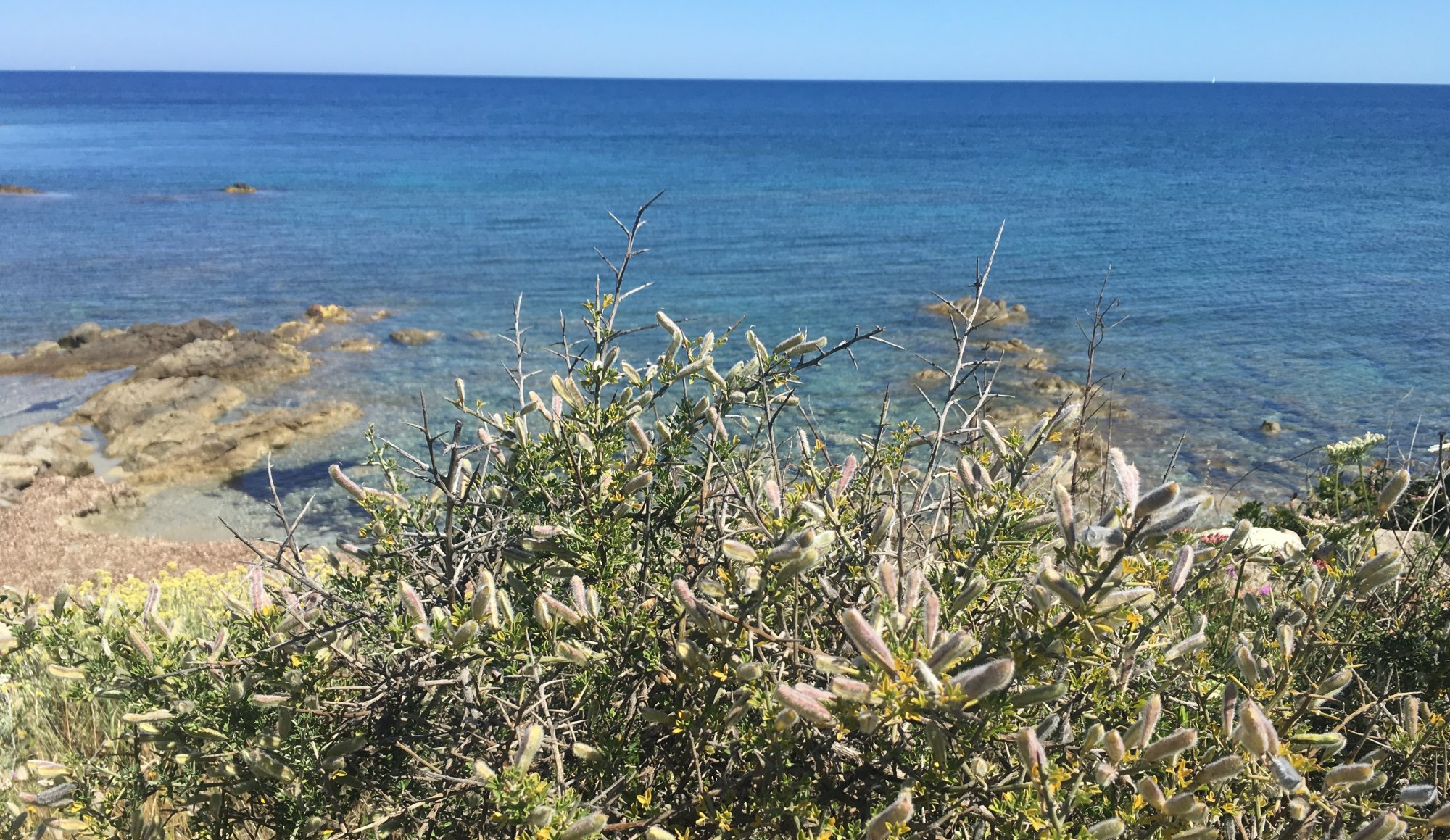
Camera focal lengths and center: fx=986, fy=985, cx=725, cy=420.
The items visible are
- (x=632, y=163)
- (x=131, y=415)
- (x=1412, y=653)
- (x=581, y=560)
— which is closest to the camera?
(x=581, y=560)

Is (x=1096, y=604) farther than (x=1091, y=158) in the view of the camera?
No

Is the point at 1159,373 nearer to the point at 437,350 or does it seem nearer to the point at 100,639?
the point at 437,350

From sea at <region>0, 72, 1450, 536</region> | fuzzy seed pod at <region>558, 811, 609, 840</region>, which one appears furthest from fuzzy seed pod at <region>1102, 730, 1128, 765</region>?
sea at <region>0, 72, 1450, 536</region>

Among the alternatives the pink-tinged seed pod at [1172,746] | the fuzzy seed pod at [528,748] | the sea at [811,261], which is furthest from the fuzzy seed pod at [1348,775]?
the fuzzy seed pod at [528,748]

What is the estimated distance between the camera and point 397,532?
251 cm

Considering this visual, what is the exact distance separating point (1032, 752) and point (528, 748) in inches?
34.7

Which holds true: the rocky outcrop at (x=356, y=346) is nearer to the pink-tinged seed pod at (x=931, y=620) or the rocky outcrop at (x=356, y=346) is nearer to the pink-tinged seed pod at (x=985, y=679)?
the pink-tinged seed pod at (x=931, y=620)

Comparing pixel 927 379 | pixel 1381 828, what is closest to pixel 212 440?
pixel 927 379

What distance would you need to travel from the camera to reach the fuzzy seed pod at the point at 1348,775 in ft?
5.81

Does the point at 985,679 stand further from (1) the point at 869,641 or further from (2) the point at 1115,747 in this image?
(2) the point at 1115,747

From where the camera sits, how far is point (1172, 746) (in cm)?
170

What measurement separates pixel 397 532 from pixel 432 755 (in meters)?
0.58

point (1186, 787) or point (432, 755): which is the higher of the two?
point (1186, 787)

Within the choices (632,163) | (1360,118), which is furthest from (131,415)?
(1360,118)
